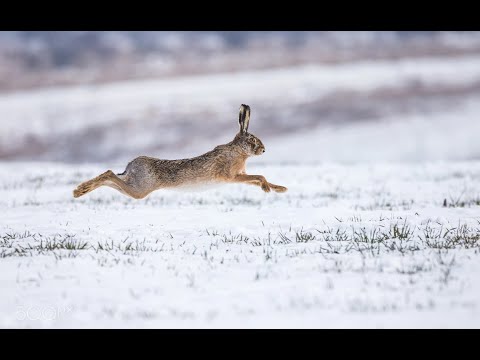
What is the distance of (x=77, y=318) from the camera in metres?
4.61

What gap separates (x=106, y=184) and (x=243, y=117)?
2266 millimetres

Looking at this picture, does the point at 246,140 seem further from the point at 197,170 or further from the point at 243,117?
the point at 197,170

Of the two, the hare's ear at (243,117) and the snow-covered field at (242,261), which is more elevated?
the hare's ear at (243,117)

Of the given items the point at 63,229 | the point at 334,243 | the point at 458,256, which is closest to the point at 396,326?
the point at 458,256

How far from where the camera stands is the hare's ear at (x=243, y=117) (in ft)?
26.3

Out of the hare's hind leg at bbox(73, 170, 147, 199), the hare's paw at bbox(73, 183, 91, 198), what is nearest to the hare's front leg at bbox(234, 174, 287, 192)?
the hare's hind leg at bbox(73, 170, 147, 199)

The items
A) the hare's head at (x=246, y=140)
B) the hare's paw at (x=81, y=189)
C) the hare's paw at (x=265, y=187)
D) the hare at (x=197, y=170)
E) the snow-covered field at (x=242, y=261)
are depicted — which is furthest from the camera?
the hare's head at (x=246, y=140)

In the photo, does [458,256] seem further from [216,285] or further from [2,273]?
[2,273]

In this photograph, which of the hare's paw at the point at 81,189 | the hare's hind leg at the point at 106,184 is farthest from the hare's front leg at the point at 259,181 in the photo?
the hare's paw at the point at 81,189

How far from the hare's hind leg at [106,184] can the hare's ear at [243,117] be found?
1.84 meters

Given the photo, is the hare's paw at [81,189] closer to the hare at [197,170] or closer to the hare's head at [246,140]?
the hare at [197,170]

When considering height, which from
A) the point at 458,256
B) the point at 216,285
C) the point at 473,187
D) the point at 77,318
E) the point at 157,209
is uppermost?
the point at 473,187

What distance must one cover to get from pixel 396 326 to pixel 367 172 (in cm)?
1240

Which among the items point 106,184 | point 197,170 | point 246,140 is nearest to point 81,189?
point 106,184
